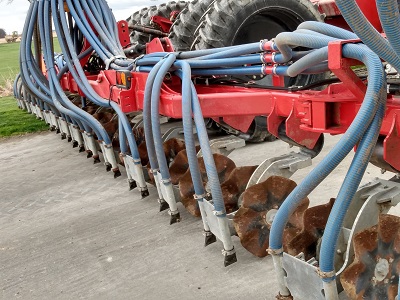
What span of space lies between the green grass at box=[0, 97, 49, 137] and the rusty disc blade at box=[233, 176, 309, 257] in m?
4.22

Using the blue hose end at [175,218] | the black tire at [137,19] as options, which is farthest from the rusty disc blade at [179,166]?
the black tire at [137,19]

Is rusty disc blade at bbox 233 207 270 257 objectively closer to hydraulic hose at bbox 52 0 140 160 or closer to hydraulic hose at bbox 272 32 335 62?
hydraulic hose at bbox 272 32 335 62

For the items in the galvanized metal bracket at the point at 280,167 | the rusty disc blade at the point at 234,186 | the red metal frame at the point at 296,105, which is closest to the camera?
the red metal frame at the point at 296,105

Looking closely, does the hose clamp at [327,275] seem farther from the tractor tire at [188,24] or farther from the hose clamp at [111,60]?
the tractor tire at [188,24]

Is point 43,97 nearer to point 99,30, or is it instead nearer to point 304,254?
point 99,30

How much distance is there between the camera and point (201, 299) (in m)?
1.87

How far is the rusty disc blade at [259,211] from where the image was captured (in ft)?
6.79

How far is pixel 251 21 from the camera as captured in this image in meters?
3.39

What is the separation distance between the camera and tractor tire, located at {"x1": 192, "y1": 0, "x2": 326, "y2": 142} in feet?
10.5

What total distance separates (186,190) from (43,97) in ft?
6.26

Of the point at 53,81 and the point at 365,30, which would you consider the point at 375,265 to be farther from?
the point at 53,81

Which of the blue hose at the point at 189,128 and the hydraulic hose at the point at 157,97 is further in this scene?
the hydraulic hose at the point at 157,97

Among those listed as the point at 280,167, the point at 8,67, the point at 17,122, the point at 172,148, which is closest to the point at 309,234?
the point at 280,167

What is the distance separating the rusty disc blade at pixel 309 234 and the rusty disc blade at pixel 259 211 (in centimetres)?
24
